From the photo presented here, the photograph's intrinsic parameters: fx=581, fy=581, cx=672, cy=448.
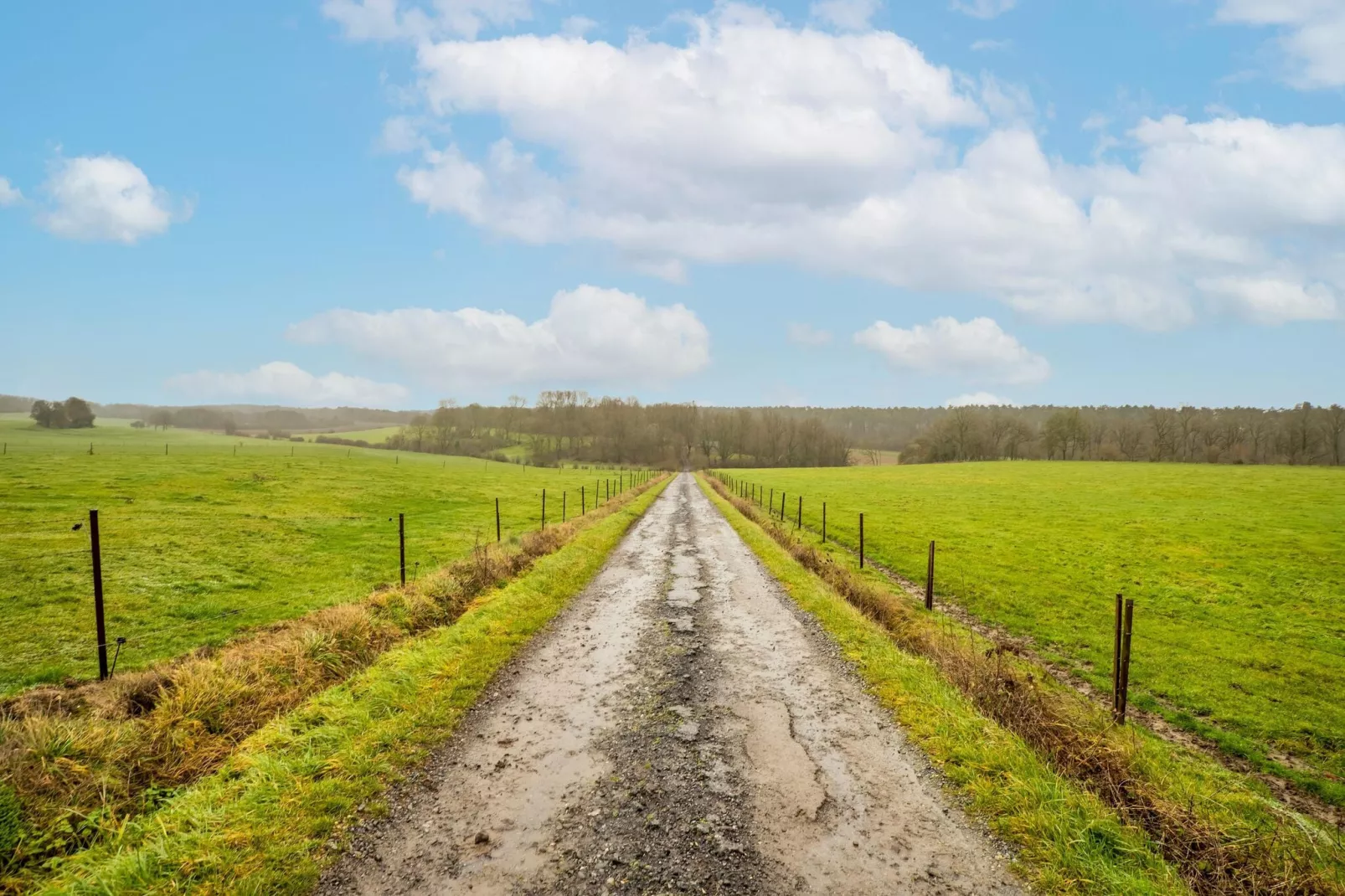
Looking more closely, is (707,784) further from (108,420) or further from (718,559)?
(108,420)

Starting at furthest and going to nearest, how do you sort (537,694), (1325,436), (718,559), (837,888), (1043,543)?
(1325,436), (1043,543), (718,559), (537,694), (837,888)

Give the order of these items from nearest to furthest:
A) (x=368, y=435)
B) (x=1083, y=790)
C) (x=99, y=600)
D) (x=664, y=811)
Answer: (x=664, y=811), (x=1083, y=790), (x=99, y=600), (x=368, y=435)

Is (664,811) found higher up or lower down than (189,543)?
higher up

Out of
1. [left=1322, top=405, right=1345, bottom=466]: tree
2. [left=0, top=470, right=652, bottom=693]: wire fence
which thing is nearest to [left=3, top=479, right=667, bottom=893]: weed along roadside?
[left=0, top=470, right=652, bottom=693]: wire fence

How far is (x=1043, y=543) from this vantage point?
2662 cm

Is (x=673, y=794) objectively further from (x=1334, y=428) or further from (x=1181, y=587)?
(x=1334, y=428)

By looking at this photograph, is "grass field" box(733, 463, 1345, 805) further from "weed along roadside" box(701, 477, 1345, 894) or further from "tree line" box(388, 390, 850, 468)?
"tree line" box(388, 390, 850, 468)

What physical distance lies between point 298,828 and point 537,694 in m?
3.57

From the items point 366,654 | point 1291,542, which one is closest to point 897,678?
point 366,654

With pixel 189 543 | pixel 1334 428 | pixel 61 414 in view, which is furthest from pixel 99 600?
pixel 1334 428

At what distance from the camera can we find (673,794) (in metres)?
5.73

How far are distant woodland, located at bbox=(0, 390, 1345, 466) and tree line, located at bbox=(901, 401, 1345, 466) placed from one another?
242 mm

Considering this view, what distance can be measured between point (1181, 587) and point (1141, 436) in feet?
424

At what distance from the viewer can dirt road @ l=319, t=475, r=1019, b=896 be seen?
15.1ft
